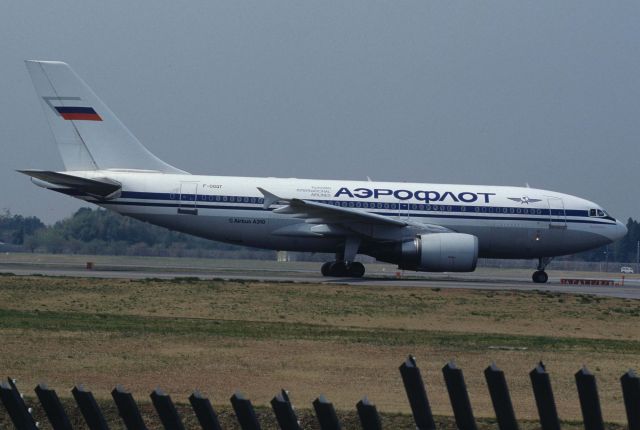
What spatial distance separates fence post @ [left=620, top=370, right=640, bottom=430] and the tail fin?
3311 cm

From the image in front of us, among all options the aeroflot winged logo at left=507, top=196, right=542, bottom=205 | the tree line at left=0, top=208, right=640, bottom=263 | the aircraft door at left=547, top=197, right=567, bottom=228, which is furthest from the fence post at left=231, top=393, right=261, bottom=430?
the tree line at left=0, top=208, right=640, bottom=263

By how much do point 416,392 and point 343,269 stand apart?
31.5 metres

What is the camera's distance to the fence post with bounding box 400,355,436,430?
5250 millimetres

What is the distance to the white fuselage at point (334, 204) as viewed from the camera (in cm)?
3616

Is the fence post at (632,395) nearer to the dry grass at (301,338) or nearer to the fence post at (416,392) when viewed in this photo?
the fence post at (416,392)

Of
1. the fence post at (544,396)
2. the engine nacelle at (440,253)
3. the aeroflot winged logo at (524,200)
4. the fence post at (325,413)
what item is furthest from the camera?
the aeroflot winged logo at (524,200)

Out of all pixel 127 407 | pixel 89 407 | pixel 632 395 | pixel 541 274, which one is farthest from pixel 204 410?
pixel 541 274

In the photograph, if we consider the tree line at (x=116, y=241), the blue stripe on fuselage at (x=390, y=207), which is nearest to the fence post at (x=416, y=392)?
the blue stripe on fuselage at (x=390, y=207)

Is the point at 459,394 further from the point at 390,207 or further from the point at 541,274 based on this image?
the point at 541,274

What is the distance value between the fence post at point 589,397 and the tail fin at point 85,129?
1297 inches

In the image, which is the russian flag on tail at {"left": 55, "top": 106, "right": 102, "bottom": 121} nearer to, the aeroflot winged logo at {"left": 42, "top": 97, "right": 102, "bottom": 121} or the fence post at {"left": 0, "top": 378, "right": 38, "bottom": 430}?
the aeroflot winged logo at {"left": 42, "top": 97, "right": 102, "bottom": 121}

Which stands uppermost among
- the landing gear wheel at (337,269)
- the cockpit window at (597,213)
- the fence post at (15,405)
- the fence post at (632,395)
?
the cockpit window at (597,213)

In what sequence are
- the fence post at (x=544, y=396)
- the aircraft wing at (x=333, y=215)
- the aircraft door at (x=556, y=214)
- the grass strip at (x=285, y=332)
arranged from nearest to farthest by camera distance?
the fence post at (x=544, y=396)
the grass strip at (x=285, y=332)
the aircraft wing at (x=333, y=215)
the aircraft door at (x=556, y=214)

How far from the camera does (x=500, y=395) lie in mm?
5398
